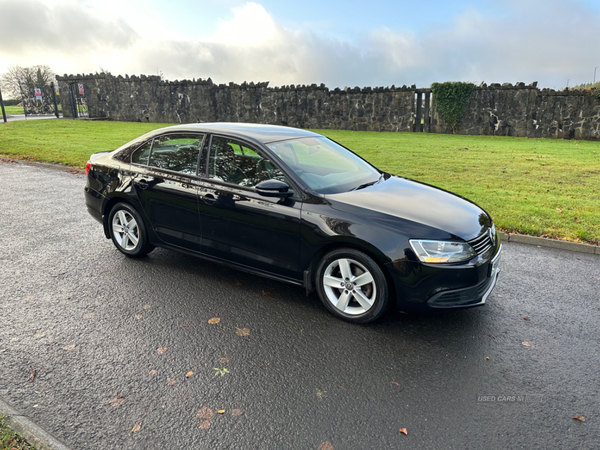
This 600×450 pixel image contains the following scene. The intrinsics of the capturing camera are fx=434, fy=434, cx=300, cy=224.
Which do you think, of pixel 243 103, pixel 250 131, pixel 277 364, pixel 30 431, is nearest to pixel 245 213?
pixel 250 131

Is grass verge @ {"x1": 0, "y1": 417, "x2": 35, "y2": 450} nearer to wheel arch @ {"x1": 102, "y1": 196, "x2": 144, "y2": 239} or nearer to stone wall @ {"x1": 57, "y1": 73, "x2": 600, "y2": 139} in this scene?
wheel arch @ {"x1": 102, "y1": 196, "x2": 144, "y2": 239}

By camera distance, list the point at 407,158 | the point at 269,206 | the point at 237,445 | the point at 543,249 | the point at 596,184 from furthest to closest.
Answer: the point at 407,158 < the point at 596,184 < the point at 543,249 < the point at 269,206 < the point at 237,445

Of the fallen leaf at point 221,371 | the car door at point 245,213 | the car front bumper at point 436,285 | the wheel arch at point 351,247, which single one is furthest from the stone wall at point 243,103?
the fallen leaf at point 221,371

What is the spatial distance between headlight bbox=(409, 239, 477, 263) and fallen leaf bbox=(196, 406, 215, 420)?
1.98 meters

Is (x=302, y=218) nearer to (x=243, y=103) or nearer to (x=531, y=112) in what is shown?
(x=531, y=112)

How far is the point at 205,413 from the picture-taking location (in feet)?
9.26

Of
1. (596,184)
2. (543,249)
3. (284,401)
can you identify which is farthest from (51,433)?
(596,184)

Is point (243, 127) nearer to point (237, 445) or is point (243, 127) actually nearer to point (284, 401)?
point (284, 401)

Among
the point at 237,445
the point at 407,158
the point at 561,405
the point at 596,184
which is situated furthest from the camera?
the point at 407,158

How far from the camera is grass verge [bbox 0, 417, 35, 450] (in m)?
2.49

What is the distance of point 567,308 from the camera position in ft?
14.2

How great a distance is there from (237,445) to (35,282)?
3.46 meters

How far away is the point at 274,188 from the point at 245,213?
1.56 ft

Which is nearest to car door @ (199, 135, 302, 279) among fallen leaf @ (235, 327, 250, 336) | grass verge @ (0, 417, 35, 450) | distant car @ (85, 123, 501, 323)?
distant car @ (85, 123, 501, 323)
